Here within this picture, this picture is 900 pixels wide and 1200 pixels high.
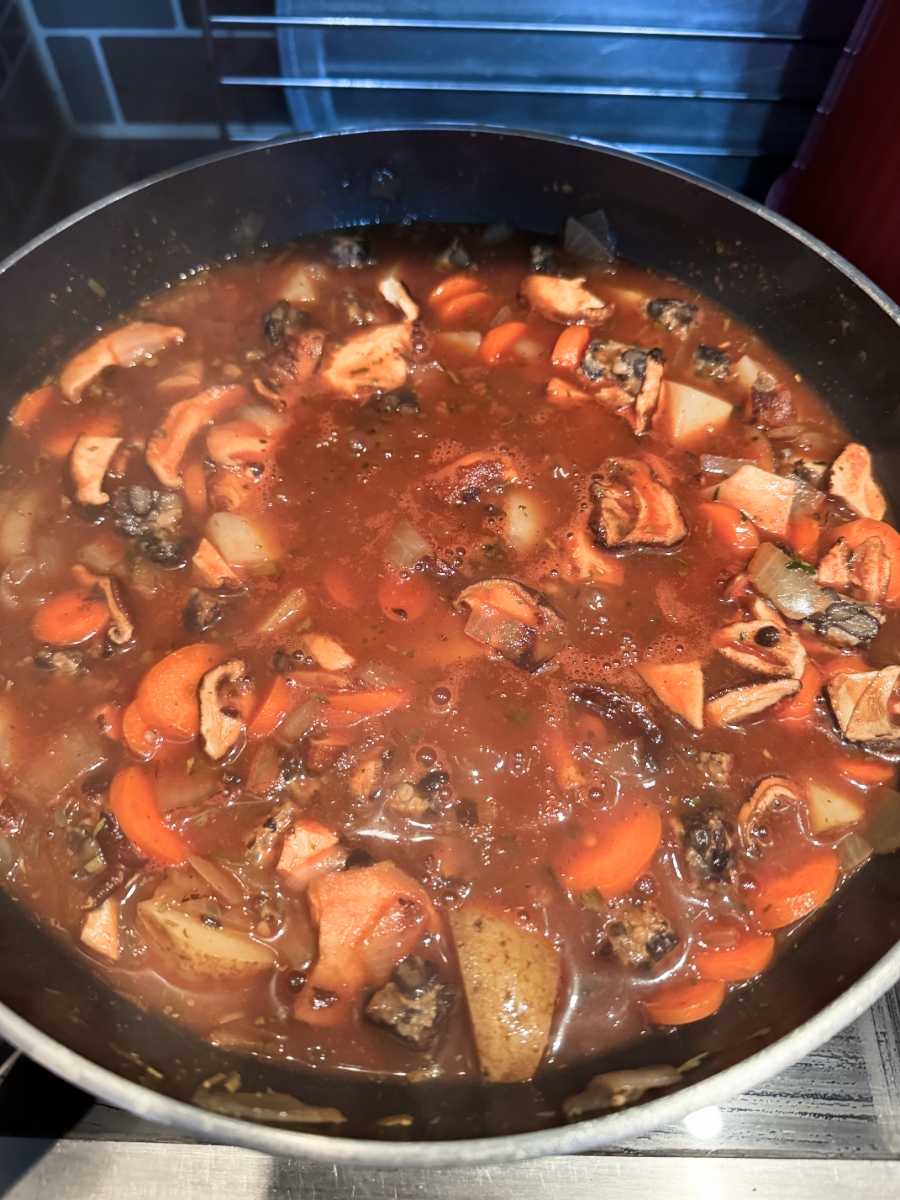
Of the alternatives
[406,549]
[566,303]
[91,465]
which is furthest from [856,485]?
[91,465]

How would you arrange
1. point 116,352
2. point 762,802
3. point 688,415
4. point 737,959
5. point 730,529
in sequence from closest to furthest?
point 737,959, point 762,802, point 730,529, point 688,415, point 116,352

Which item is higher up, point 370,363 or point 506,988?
point 370,363

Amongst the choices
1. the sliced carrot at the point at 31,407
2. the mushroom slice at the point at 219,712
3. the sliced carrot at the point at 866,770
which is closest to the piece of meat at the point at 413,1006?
the mushroom slice at the point at 219,712

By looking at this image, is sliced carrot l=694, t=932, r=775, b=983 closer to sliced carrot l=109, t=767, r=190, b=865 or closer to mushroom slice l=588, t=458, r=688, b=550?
mushroom slice l=588, t=458, r=688, b=550

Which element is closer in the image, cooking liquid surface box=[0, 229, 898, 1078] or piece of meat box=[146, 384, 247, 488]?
cooking liquid surface box=[0, 229, 898, 1078]

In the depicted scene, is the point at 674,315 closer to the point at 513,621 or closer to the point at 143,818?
the point at 513,621

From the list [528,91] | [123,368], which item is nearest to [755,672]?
[123,368]

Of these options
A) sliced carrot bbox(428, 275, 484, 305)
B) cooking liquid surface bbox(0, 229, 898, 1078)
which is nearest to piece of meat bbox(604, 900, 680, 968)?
cooking liquid surface bbox(0, 229, 898, 1078)
